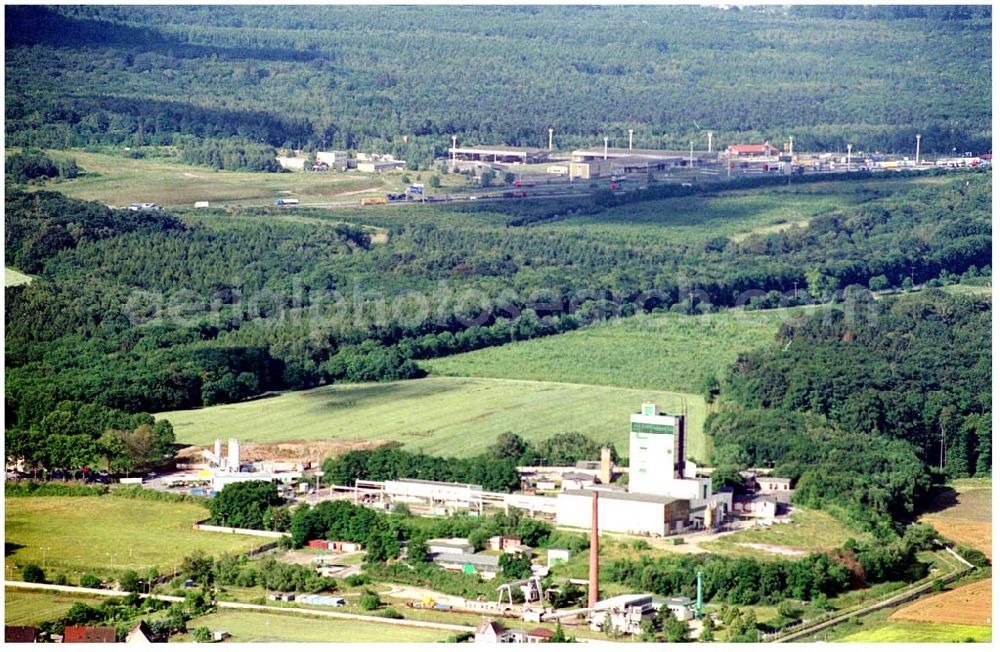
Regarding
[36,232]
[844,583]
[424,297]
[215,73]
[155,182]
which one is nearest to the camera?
[844,583]

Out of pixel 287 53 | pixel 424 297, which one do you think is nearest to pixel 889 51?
pixel 287 53

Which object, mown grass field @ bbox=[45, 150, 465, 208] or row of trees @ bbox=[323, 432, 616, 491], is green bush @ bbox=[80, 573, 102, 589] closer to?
row of trees @ bbox=[323, 432, 616, 491]

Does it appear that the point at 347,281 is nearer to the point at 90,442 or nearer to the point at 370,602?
the point at 90,442

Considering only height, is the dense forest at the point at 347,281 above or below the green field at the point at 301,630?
above

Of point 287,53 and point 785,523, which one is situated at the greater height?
point 287,53

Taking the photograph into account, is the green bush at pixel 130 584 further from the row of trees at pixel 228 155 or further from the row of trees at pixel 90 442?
the row of trees at pixel 228 155

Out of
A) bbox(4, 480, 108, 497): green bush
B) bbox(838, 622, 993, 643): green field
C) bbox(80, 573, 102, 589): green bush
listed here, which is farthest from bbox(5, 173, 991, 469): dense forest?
bbox(838, 622, 993, 643): green field

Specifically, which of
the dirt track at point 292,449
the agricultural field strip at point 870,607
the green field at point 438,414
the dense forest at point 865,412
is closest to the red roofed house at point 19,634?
the agricultural field strip at point 870,607

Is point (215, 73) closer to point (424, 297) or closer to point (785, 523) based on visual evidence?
point (424, 297)
